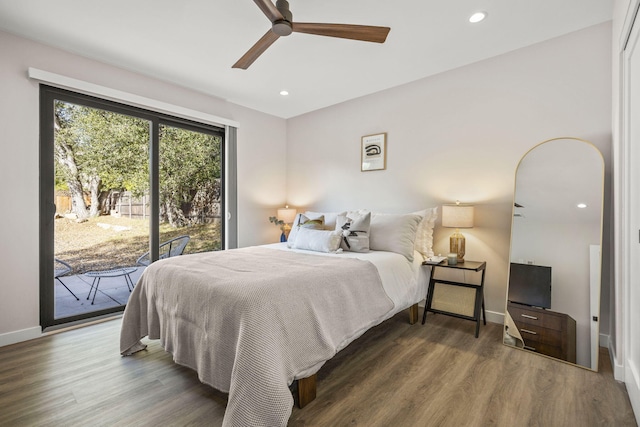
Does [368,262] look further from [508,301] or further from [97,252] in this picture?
[97,252]

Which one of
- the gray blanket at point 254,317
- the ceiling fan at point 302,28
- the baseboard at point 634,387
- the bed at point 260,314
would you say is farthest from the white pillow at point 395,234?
the ceiling fan at point 302,28

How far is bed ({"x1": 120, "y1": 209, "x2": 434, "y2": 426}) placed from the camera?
4.61ft

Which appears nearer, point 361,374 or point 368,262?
point 361,374

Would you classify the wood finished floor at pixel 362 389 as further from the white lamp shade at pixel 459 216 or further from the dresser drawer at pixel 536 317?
the white lamp shade at pixel 459 216

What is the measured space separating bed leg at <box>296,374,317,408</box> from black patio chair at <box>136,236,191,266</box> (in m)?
2.64

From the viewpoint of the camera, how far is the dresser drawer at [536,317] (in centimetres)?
230

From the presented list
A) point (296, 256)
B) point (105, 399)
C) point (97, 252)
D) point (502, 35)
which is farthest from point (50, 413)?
point (502, 35)

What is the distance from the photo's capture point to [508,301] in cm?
257

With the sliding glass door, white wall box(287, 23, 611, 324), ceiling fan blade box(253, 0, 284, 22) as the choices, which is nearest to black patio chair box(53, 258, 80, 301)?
the sliding glass door

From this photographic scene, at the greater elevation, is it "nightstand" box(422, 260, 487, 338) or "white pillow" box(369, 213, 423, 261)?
"white pillow" box(369, 213, 423, 261)

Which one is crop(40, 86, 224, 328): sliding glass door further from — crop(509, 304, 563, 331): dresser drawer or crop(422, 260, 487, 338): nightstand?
crop(509, 304, 563, 331): dresser drawer

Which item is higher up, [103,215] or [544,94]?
[544,94]

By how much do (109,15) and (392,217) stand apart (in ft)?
9.73

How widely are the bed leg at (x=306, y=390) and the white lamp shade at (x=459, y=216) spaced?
6.43 feet
